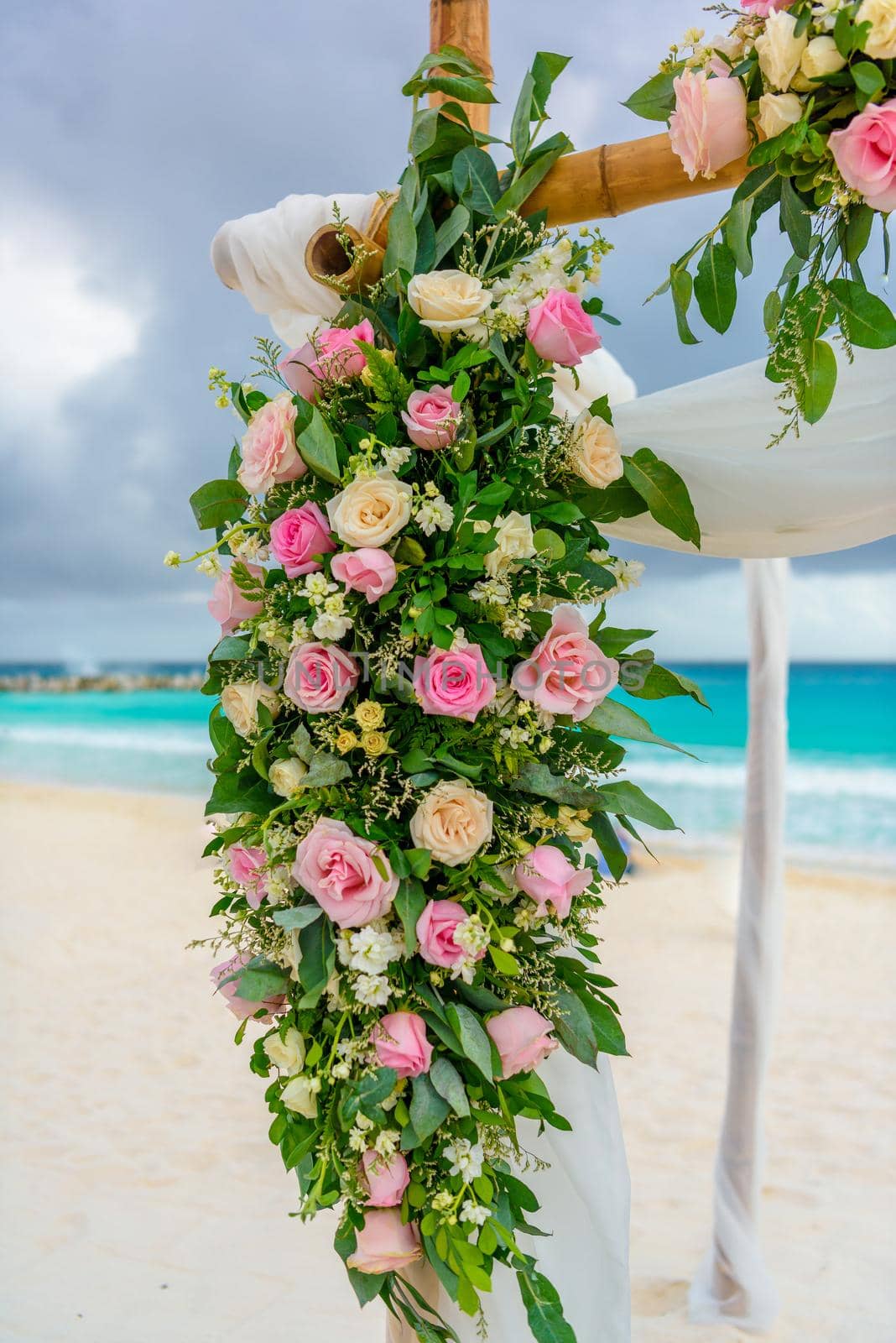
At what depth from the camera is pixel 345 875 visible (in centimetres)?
98

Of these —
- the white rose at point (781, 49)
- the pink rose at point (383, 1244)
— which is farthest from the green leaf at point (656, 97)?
the pink rose at point (383, 1244)

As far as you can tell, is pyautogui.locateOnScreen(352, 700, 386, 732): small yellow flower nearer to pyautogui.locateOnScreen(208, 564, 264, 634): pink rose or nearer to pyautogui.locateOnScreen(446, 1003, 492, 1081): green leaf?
pyautogui.locateOnScreen(208, 564, 264, 634): pink rose

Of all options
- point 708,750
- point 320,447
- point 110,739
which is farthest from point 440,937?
point 110,739

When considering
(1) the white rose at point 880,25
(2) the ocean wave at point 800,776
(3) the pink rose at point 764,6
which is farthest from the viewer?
(2) the ocean wave at point 800,776

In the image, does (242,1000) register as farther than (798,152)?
Yes

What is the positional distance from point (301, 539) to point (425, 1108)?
2.08ft

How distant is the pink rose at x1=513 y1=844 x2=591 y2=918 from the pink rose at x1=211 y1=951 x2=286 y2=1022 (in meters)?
0.33

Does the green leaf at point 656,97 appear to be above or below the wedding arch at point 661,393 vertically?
above

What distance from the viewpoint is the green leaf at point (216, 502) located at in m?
1.18

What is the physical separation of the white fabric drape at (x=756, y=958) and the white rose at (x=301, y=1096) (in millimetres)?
1124

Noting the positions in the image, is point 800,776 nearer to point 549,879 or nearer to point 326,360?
point 549,879

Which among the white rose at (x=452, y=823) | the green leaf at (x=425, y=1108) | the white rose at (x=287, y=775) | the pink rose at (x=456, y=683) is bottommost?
the green leaf at (x=425, y=1108)

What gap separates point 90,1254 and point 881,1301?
6.07 feet

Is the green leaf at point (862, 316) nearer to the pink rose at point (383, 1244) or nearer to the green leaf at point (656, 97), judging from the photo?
the green leaf at point (656, 97)
